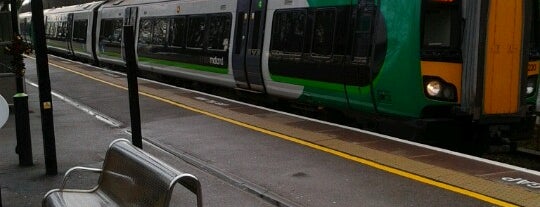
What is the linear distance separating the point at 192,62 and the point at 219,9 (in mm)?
2061

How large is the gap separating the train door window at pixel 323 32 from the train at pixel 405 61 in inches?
0.7

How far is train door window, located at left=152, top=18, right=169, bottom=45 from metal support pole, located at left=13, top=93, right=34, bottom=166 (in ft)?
36.2

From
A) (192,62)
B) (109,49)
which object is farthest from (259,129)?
(109,49)

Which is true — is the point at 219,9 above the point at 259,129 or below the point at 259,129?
above

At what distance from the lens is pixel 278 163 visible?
6984mm

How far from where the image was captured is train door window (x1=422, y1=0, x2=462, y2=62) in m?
7.74

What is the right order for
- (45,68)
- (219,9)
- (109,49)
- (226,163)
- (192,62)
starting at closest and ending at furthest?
(45,68)
(226,163)
(219,9)
(192,62)
(109,49)

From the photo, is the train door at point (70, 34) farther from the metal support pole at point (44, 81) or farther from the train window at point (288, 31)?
the metal support pole at point (44, 81)

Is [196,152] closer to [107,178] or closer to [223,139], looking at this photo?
[223,139]

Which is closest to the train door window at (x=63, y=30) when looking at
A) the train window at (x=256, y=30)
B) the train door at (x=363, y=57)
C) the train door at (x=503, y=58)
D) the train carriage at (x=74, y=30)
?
the train carriage at (x=74, y=30)

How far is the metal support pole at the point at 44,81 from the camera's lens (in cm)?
632

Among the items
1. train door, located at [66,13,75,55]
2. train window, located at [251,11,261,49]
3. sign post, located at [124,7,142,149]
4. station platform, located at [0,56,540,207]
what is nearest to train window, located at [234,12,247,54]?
train window, located at [251,11,261,49]

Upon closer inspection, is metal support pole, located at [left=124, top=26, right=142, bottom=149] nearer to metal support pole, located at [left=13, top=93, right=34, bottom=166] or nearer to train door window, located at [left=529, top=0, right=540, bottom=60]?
metal support pole, located at [left=13, top=93, right=34, bottom=166]

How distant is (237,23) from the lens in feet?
44.1
